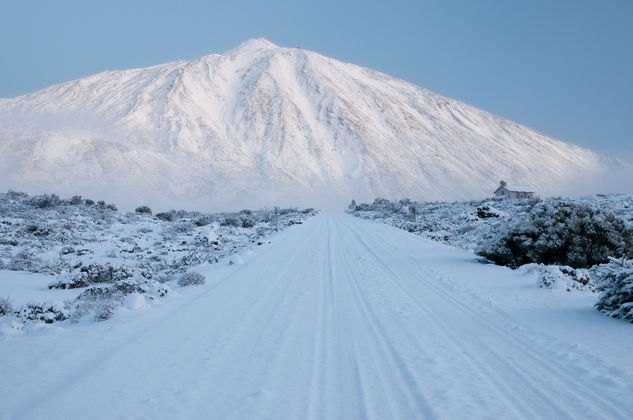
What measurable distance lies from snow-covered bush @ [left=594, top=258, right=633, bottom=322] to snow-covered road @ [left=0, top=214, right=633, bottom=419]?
0.69 feet

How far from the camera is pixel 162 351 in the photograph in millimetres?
4703

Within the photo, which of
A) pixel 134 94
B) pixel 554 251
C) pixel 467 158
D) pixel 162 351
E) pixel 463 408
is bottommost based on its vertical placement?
pixel 162 351

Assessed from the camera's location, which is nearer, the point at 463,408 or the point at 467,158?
the point at 463,408

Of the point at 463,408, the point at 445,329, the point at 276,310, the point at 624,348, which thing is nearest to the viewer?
the point at 463,408

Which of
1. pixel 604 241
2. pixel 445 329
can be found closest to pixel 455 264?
pixel 604 241

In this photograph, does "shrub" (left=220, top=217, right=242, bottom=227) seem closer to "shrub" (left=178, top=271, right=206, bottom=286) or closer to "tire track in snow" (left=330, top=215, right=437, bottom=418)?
"shrub" (left=178, top=271, right=206, bottom=286)

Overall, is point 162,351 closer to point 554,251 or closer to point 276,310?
point 276,310

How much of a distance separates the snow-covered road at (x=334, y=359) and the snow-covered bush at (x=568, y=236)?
3.54m

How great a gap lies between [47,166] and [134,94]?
137ft

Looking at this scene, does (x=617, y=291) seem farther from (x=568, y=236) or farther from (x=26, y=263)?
(x=26, y=263)

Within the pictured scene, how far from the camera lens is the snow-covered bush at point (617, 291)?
5629mm

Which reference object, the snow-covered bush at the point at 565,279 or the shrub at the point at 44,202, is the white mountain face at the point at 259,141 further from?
the snow-covered bush at the point at 565,279

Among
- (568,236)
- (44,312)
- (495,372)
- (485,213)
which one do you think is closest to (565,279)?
(568,236)

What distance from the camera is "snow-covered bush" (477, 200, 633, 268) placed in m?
10.0
